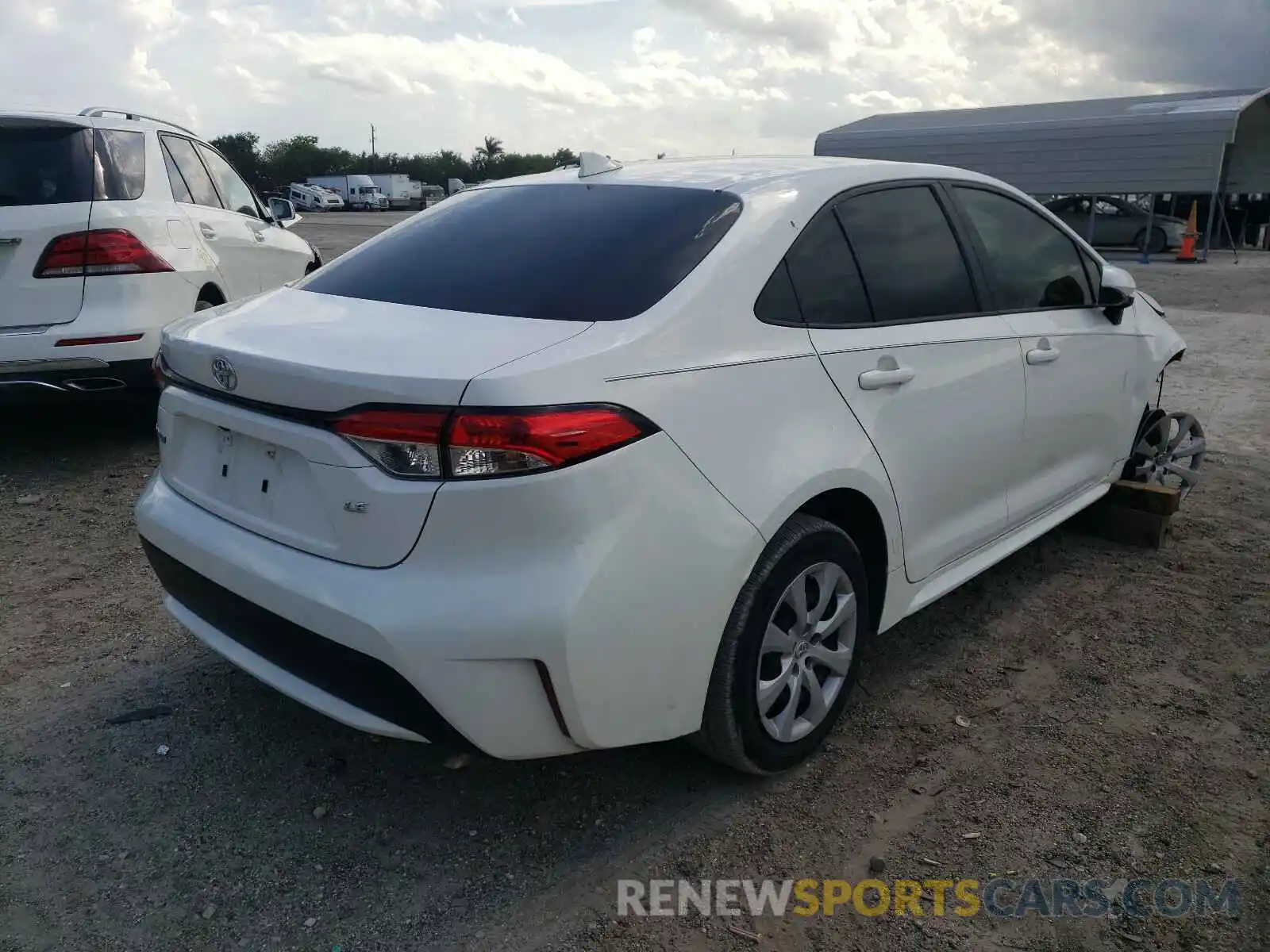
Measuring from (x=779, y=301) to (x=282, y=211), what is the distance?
20.7 ft

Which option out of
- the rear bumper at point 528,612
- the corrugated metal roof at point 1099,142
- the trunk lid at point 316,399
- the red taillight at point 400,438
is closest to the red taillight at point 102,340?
the trunk lid at point 316,399

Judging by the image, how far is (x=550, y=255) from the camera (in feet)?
8.98

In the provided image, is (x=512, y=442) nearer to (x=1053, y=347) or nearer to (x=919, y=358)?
(x=919, y=358)

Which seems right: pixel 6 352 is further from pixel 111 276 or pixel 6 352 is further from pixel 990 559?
pixel 990 559

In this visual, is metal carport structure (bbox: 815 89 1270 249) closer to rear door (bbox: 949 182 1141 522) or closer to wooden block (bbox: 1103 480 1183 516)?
wooden block (bbox: 1103 480 1183 516)

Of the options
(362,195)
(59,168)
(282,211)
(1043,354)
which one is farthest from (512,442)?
(362,195)

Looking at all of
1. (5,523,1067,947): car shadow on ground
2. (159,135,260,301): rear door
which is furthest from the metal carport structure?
(5,523,1067,947): car shadow on ground

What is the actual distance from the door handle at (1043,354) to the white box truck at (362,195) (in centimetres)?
5635

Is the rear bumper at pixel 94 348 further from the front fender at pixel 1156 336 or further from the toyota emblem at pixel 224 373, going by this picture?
the front fender at pixel 1156 336

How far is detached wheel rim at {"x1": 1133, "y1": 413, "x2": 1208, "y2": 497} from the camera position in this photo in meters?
4.93

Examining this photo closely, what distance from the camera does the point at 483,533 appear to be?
2098 millimetres

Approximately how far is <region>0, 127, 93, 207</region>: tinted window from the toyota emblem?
134 inches

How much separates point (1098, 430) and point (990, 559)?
1043 millimetres

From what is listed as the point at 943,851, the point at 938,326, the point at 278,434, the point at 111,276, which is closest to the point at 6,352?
the point at 111,276
